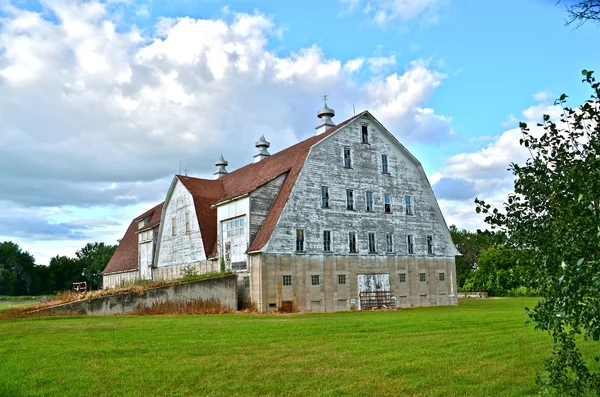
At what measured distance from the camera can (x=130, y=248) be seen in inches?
2235

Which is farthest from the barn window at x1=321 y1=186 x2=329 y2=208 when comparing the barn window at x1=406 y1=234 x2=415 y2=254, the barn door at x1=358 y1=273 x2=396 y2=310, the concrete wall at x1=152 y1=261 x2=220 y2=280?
the concrete wall at x1=152 y1=261 x2=220 y2=280

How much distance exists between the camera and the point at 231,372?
11.2m

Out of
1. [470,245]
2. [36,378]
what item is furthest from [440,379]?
[470,245]

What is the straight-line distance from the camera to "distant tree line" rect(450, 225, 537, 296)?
7035mm

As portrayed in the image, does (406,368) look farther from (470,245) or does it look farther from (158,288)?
(470,245)

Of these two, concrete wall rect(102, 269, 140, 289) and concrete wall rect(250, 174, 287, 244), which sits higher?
concrete wall rect(250, 174, 287, 244)

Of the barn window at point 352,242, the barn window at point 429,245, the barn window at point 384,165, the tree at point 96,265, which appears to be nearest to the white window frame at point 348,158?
the barn window at point 384,165

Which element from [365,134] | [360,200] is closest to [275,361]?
[360,200]

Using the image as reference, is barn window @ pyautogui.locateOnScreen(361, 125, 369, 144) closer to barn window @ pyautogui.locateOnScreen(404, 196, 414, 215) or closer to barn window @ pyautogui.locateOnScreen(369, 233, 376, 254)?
barn window @ pyautogui.locateOnScreen(404, 196, 414, 215)

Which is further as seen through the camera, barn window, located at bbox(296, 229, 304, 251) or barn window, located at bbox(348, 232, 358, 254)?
barn window, located at bbox(348, 232, 358, 254)

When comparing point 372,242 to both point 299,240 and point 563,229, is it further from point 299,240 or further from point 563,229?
point 563,229

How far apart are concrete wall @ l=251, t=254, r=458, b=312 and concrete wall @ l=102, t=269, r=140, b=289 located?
21159 mm

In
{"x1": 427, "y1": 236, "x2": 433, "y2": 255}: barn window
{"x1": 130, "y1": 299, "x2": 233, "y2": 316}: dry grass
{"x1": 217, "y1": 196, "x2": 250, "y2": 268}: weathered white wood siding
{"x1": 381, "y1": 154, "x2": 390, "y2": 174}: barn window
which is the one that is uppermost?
{"x1": 381, "y1": 154, "x2": 390, "y2": 174}: barn window

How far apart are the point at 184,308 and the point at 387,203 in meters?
16.2
